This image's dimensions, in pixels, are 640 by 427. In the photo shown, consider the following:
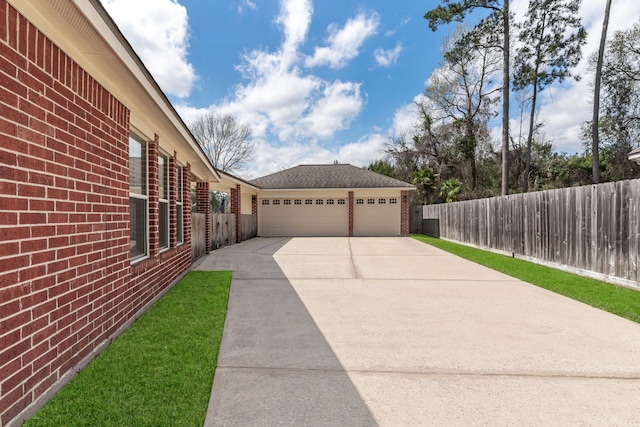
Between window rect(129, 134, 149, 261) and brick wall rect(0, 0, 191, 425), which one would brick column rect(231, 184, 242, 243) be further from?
brick wall rect(0, 0, 191, 425)

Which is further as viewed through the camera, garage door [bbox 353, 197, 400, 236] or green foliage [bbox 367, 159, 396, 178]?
green foliage [bbox 367, 159, 396, 178]

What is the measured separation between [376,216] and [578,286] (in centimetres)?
1271

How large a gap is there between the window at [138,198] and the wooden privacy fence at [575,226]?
8.56 meters

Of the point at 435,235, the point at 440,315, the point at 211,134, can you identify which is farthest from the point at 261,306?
the point at 211,134

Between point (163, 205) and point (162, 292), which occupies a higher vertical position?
point (163, 205)

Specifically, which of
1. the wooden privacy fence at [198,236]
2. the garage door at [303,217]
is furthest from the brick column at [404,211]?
the wooden privacy fence at [198,236]

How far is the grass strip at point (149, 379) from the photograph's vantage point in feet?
7.03

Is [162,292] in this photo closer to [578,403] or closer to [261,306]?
[261,306]

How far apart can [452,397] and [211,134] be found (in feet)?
109

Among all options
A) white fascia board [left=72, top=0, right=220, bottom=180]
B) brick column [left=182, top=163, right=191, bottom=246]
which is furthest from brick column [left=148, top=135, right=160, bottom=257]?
brick column [left=182, top=163, right=191, bottom=246]

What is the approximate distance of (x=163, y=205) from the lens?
5.88 m

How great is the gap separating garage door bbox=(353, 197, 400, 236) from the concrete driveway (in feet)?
40.9

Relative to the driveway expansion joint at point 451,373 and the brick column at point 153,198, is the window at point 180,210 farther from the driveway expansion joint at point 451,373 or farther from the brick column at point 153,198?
the driveway expansion joint at point 451,373

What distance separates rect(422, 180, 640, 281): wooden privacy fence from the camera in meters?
5.83
